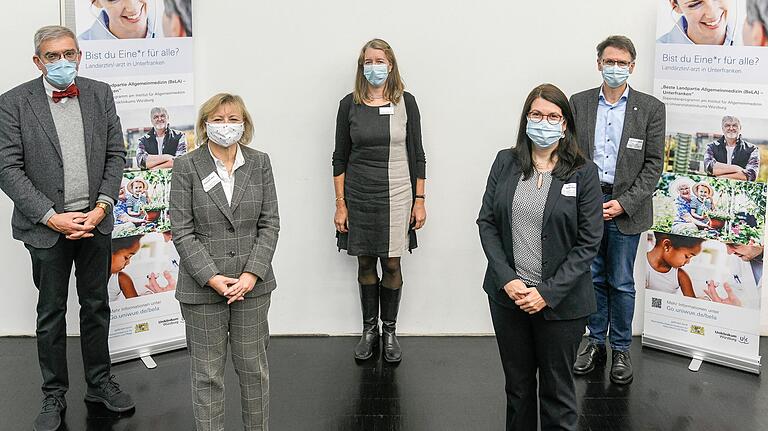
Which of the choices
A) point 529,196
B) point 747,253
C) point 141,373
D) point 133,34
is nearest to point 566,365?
point 529,196

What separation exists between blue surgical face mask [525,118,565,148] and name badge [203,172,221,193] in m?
1.24

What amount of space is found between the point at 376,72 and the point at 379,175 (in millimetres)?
558

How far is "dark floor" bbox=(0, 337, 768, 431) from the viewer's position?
154 inches

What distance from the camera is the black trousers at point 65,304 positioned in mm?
3803

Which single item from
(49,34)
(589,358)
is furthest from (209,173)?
(589,358)

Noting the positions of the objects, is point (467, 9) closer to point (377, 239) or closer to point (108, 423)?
point (377, 239)

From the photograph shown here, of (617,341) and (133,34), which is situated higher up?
(133,34)

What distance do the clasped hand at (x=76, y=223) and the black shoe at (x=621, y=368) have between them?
2718 millimetres

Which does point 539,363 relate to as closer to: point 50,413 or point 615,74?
point 615,74

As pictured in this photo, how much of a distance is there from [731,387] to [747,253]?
77 centimetres

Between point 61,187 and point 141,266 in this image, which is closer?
point 61,187

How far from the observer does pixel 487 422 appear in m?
3.93

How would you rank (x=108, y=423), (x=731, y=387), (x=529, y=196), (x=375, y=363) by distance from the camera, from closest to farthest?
(x=529, y=196), (x=108, y=423), (x=731, y=387), (x=375, y=363)

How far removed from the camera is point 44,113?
146 inches
